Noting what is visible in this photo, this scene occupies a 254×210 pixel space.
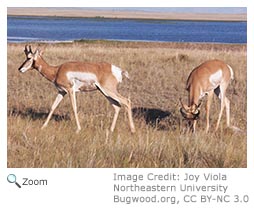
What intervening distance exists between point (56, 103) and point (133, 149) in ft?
2.88

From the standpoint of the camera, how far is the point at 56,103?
7.38m

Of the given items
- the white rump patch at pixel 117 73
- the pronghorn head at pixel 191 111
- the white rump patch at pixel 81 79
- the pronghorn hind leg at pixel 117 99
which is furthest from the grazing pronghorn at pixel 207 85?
the white rump patch at pixel 81 79

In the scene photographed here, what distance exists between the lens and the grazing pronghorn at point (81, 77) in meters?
7.24

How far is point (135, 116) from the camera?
24.4ft

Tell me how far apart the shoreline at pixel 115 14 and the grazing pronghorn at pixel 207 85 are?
0.50m

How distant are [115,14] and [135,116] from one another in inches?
36.3

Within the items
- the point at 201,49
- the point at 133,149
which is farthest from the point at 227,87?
the point at 133,149

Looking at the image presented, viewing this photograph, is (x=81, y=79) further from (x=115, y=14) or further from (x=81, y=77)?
(x=115, y=14)

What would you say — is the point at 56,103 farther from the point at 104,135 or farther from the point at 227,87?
the point at 227,87

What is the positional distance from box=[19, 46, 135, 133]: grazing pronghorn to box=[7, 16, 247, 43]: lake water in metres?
0.21
